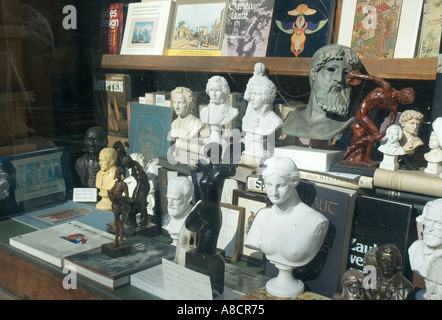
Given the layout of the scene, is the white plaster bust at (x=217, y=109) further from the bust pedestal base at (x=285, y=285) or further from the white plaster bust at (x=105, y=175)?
the bust pedestal base at (x=285, y=285)

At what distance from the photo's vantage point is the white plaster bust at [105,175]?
1703 millimetres

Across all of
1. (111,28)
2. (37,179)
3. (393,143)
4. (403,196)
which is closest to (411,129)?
(393,143)

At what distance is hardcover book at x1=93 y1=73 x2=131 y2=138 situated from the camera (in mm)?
1783

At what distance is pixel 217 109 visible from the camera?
4.94 ft

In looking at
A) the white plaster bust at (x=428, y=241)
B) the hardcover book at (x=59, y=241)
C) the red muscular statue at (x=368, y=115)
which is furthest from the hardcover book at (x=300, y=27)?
the hardcover book at (x=59, y=241)

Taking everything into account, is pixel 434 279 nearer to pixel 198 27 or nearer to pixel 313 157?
pixel 313 157

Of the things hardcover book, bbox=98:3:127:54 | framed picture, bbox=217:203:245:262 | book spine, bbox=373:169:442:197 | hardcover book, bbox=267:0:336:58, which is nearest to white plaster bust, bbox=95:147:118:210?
hardcover book, bbox=98:3:127:54

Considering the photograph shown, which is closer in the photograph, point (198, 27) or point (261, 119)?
point (261, 119)

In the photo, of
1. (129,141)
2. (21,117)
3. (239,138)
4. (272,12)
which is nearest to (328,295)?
(239,138)

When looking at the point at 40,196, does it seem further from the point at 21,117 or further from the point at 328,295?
the point at 328,295

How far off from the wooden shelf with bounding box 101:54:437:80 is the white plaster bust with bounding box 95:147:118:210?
1.11 ft

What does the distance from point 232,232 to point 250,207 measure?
0.09 m

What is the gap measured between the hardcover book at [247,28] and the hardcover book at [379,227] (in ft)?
1.91
